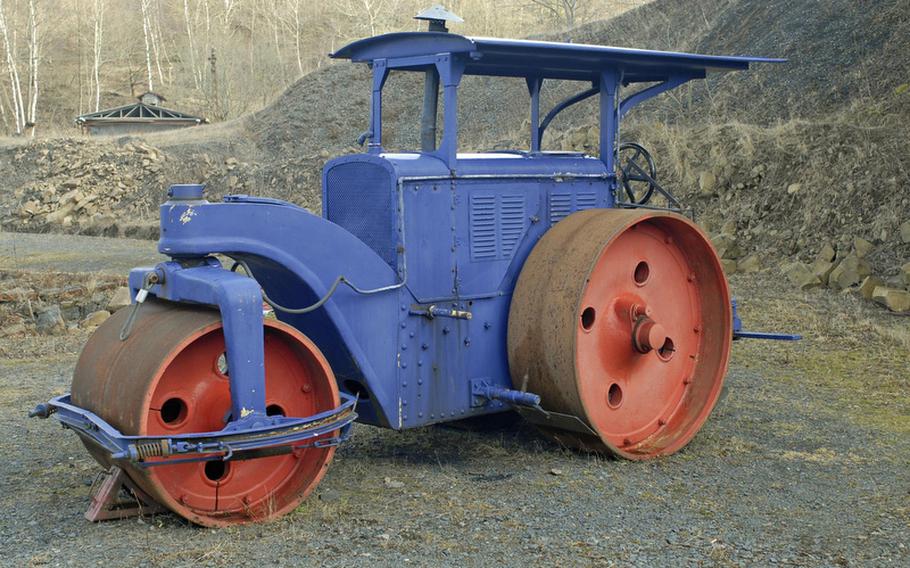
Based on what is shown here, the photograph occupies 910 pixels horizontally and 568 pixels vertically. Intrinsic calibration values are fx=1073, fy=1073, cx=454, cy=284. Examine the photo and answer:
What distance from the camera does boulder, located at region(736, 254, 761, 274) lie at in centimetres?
1245

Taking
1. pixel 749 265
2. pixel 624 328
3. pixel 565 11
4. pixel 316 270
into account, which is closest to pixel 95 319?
pixel 316 270

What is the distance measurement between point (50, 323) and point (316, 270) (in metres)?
6.58

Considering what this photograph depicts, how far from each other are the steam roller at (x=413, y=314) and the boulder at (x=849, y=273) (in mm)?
5117

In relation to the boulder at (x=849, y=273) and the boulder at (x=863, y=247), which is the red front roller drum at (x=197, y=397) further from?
the boulder at (x=863, y=247)

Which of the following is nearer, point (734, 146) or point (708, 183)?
point (708, 183)

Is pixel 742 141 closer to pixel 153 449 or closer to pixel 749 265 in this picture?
pixel 749 265

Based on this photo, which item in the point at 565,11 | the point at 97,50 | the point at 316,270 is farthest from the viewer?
the point at 97,50

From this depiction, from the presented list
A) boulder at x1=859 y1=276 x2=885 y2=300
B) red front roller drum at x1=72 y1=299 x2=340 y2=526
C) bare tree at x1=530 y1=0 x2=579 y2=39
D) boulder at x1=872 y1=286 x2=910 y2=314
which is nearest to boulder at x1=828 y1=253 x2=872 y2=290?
boulder at x1=859 y1=276 x2=885 y2=300

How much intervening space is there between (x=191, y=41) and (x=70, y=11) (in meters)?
13.3

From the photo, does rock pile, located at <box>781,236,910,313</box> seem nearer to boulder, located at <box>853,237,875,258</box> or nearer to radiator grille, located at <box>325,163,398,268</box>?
boulder, located at <box>853,237,875,258</box>

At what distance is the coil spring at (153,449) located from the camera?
4.21 meters

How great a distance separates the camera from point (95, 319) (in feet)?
35.7

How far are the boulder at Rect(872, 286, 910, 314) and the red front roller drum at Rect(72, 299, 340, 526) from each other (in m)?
7.24

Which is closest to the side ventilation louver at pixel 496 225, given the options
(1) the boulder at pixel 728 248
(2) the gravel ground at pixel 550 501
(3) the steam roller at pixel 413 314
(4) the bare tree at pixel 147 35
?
(3) the steam roller at pixel 413 314
